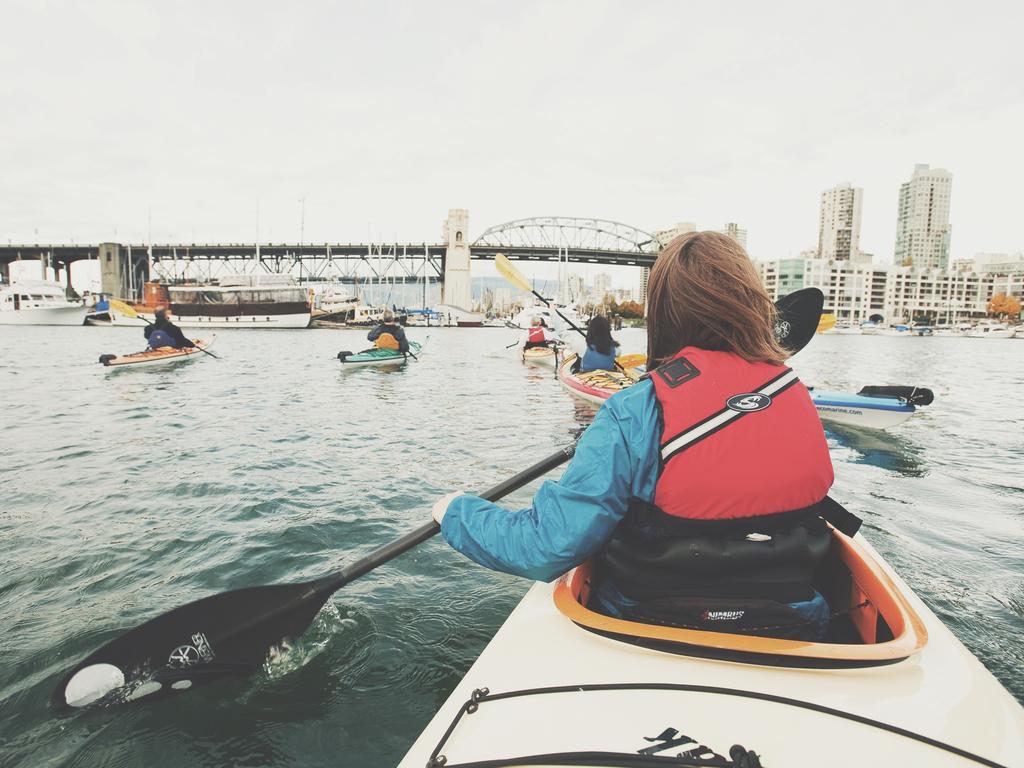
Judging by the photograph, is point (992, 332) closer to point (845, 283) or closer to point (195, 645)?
point (845, 283)

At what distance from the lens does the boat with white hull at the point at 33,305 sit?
58094 millimetres

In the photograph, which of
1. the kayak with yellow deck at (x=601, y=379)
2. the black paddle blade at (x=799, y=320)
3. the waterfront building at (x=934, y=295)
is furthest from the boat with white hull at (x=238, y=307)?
the waterfront building at (x=934, y=295)

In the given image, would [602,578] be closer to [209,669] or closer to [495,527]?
[495,527]

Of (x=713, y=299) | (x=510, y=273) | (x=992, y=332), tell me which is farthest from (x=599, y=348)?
(x=992, y=332)

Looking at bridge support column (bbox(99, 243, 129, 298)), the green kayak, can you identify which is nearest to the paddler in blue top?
the green kayak

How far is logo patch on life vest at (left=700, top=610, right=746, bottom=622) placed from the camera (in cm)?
182

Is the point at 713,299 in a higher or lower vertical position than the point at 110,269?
lower

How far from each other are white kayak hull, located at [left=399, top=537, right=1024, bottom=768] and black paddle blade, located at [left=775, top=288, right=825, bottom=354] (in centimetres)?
151

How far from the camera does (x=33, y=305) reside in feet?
191

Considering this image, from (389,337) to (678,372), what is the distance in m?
18.6

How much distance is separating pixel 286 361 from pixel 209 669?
71.9 ft

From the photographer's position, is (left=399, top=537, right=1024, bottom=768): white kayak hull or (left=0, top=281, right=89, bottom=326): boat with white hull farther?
(left=0, top=281, right=89, bottom=326): boat with white hull

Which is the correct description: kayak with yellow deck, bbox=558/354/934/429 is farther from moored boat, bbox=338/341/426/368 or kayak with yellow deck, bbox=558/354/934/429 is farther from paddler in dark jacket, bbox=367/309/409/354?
paddler in dark jacket, bbox=367/309/409/354

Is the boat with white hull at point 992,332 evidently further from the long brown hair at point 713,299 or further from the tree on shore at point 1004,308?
the long brown hair at point 713,299
